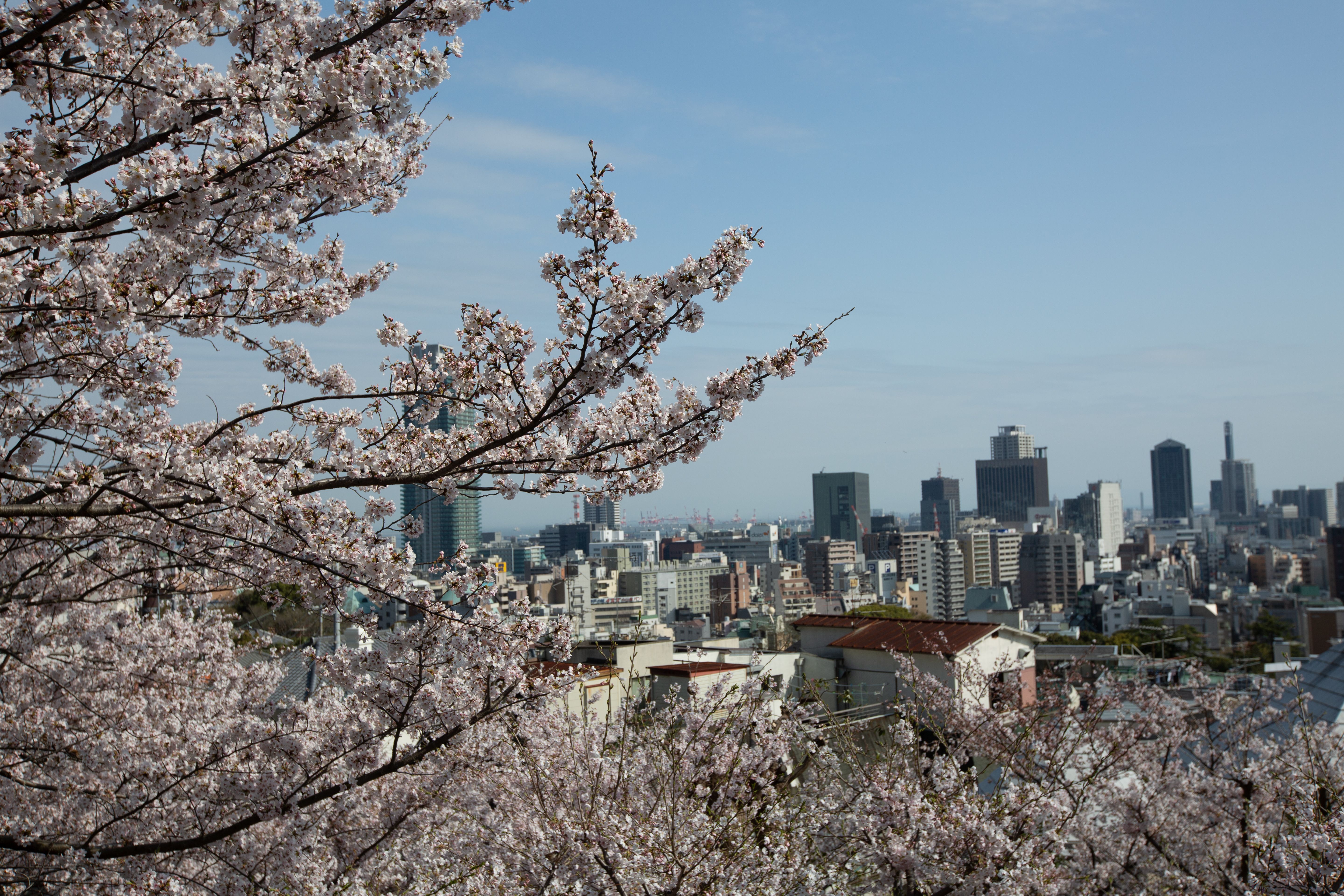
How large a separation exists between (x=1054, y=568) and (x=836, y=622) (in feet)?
526

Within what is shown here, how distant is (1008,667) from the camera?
45.1ft

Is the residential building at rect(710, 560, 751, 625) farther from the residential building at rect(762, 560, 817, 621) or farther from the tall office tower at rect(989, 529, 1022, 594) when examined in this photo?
the tall office tower at rect(989, 529, 1022, 594)

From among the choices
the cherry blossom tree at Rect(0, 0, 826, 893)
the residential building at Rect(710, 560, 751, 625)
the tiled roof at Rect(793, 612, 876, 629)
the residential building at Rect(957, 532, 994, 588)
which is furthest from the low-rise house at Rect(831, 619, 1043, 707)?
the residential building at Rect(957, 532, 994, 588)

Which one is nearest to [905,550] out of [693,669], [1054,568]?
[1054,568]

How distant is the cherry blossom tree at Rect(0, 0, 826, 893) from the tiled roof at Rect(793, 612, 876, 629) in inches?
515

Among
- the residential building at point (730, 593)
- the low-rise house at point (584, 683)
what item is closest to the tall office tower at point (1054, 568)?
the residential building at point (730, 593)

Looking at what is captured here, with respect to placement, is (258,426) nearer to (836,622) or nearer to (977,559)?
(836,622)

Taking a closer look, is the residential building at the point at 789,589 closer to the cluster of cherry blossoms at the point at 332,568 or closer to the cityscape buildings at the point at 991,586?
the cityscape buildings at the point at 991,586

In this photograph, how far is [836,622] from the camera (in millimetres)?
18719

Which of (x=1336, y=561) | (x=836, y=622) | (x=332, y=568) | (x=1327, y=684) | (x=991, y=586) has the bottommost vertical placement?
(x=991, y=586)

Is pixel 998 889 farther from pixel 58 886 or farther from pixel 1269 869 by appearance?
pixel 58 886

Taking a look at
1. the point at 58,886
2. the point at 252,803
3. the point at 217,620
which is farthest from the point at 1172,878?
the point at 217,620

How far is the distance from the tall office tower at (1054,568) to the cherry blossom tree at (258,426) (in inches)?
6657

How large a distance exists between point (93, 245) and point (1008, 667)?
41.5 feet
